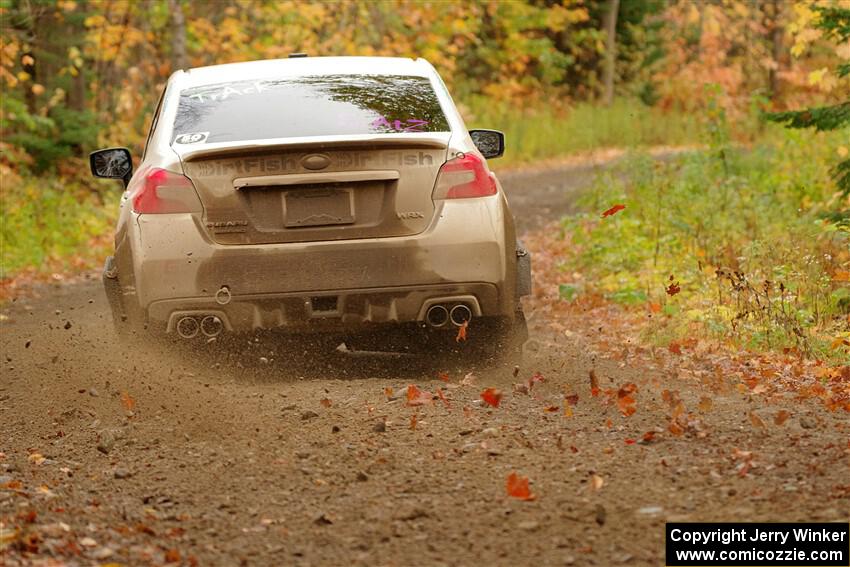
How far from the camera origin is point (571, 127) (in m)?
31.0

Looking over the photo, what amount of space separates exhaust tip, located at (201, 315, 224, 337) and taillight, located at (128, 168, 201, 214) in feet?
1.87

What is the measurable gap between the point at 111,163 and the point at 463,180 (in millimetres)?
2482

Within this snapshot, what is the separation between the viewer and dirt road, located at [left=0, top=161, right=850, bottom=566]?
4.48 m

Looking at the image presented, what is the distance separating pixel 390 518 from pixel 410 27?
2580 centimetres

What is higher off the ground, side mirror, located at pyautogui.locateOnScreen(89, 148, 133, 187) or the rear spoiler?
the rear spoiler

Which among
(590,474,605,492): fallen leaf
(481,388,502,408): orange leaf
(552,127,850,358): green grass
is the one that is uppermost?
(590,474,605,492): fallen leaf

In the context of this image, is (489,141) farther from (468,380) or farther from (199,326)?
(199,326)

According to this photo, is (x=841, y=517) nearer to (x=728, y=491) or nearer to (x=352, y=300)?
(x=728, y=491)

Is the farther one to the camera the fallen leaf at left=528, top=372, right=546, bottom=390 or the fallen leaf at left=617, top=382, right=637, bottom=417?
the fallen leaf at left=528, top=372, right=546, bottom=390

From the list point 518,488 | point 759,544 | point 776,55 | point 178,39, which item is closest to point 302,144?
point 518,488

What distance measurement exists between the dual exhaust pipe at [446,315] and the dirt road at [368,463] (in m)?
0.36

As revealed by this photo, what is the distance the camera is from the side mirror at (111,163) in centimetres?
800

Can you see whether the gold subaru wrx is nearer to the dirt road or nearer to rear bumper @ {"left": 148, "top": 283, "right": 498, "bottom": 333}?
rear bumper @ {"left": 148, "top": 283, "right": 498, "bottom": 333}

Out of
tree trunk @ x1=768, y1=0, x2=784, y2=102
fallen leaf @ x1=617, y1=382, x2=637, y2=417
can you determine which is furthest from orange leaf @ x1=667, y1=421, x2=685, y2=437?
tree trunk @ x1=768, y1=0, x2=784, y2=102
